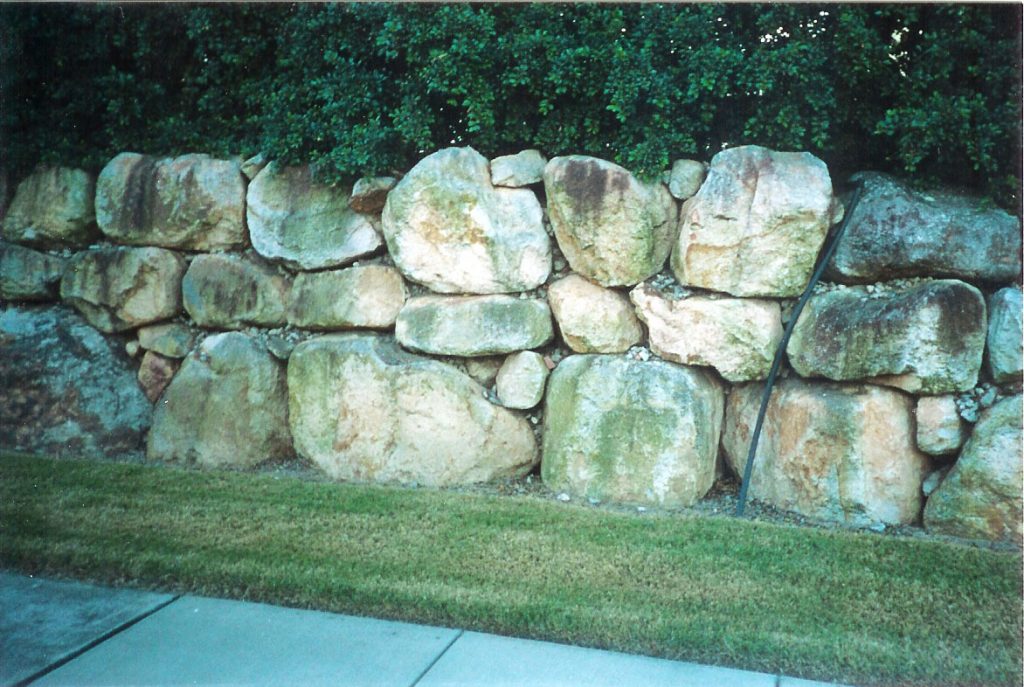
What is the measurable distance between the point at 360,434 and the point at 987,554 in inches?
140

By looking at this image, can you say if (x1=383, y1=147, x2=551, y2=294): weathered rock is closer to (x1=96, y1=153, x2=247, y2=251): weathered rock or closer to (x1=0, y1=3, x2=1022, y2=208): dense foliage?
(x1=0, y1=3, x2=1022, y2=208): dense foliage

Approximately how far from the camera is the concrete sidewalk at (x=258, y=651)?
329 centimetres

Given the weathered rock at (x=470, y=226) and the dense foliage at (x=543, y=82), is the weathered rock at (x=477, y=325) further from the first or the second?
the dense foliage at (x=543, y=82)

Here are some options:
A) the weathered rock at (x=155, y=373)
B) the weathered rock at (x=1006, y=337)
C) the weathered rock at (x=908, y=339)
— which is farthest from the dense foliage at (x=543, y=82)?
the weathered rock at (x=155, y=373)

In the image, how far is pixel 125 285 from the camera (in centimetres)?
618

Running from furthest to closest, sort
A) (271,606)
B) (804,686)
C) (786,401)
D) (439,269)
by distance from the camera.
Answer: (439,269)
(786,401)
(271,606)
(804,686)

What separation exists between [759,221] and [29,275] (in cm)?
507

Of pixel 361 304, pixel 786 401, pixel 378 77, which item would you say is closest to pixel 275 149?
pixel 378 77

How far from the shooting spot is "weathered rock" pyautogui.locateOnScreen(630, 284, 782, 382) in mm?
5102

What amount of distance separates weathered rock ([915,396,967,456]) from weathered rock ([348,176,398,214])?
3.40 metres

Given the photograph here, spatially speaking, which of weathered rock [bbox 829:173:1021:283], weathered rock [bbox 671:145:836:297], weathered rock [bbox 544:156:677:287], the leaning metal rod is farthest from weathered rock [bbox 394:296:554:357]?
weathered rock [bbox 829:173:1021:283]

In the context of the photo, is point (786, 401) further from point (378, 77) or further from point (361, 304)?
point (378, 77)

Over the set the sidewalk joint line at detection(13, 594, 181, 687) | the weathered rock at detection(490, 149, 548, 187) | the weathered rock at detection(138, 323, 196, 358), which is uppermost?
the weathered rock at detection(490, 149, 548, 187)

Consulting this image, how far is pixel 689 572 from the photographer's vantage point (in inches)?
161
